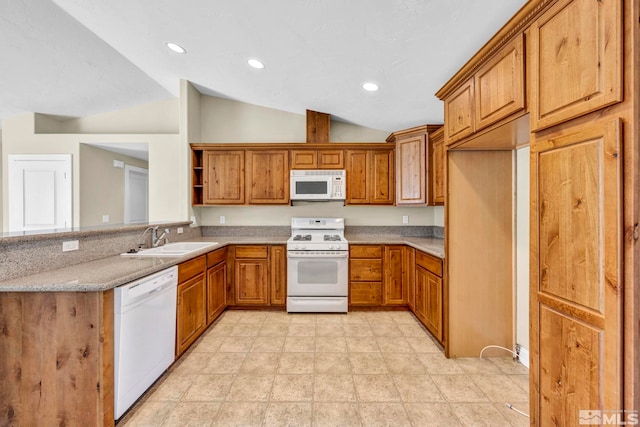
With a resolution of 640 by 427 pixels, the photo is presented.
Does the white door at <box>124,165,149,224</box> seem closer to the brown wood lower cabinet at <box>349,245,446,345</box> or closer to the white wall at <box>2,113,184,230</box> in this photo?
the white wall at <box>2,113,184,230</box>

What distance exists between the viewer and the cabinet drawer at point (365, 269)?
11.2 feet

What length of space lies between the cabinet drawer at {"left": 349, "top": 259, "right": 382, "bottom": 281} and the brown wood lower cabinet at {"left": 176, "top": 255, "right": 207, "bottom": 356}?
1695 mm

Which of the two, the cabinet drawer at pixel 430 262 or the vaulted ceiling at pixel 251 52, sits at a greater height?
the vaulted ceiling at pixel 251 52

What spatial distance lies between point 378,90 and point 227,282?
9.11 feet

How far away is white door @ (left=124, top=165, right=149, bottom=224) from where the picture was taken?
17.0ft

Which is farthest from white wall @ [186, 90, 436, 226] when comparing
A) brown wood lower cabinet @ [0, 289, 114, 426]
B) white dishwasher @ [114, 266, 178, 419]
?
brown wood lower cabinet @ [0, 289, 114, 426]

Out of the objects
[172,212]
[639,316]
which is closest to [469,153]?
[639,316]

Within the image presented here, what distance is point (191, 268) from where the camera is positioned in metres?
2.52

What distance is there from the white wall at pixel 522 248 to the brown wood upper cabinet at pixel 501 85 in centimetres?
75

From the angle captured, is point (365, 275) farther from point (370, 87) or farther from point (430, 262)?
point (370, 87)

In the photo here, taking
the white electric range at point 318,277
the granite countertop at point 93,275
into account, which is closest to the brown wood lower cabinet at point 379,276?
the white electric range at point 318,277

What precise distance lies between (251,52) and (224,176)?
1.69 meters

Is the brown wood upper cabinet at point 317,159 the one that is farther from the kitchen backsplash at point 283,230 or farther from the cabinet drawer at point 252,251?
the cabinet drawer at point 252,251

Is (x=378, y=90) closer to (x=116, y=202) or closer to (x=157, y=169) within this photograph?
(x=157, y=169)
